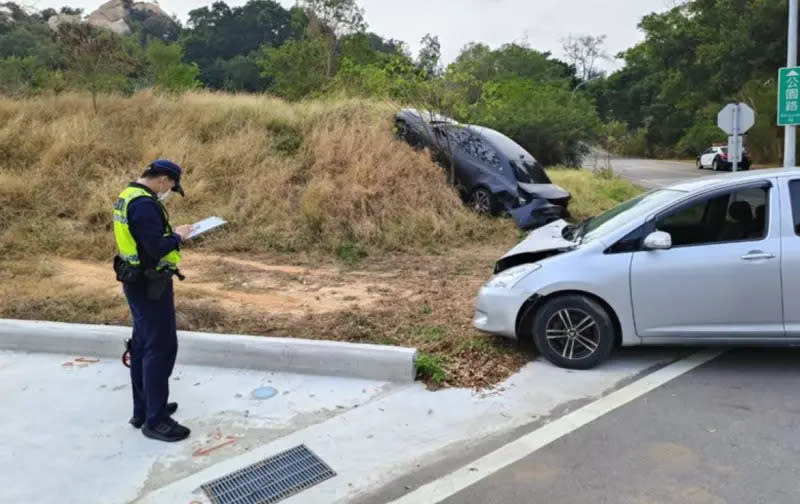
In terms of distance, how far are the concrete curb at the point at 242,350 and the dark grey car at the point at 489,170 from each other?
6436 millimetres

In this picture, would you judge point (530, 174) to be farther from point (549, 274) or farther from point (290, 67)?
point (290, 67)

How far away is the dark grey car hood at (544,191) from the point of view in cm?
1098

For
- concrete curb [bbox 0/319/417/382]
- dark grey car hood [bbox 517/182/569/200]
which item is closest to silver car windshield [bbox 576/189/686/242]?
concrete curb [bbox 0/319/417/382]

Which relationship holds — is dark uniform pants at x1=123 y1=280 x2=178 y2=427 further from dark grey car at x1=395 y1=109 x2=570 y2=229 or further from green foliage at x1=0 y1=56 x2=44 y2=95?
green foliage at x1=0 y1=56 x2=44 y2=95

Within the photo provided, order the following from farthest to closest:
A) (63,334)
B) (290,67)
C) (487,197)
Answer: (290,67) → (487,197) → (63,334)

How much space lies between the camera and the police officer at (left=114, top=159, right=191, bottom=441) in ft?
11.5

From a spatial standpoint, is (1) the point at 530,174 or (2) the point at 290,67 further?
(2) the point at 290,67

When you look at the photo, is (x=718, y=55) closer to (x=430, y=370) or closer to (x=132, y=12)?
(x=430, y=370)

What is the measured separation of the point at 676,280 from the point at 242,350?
3360 millimetres

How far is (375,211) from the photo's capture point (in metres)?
10.2

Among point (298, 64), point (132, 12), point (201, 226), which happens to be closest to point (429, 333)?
point (201, 226)

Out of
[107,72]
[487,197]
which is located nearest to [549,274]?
[487,197]

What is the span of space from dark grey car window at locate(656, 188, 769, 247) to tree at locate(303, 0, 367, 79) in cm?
→ 2596

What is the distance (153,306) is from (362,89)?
11980mm
